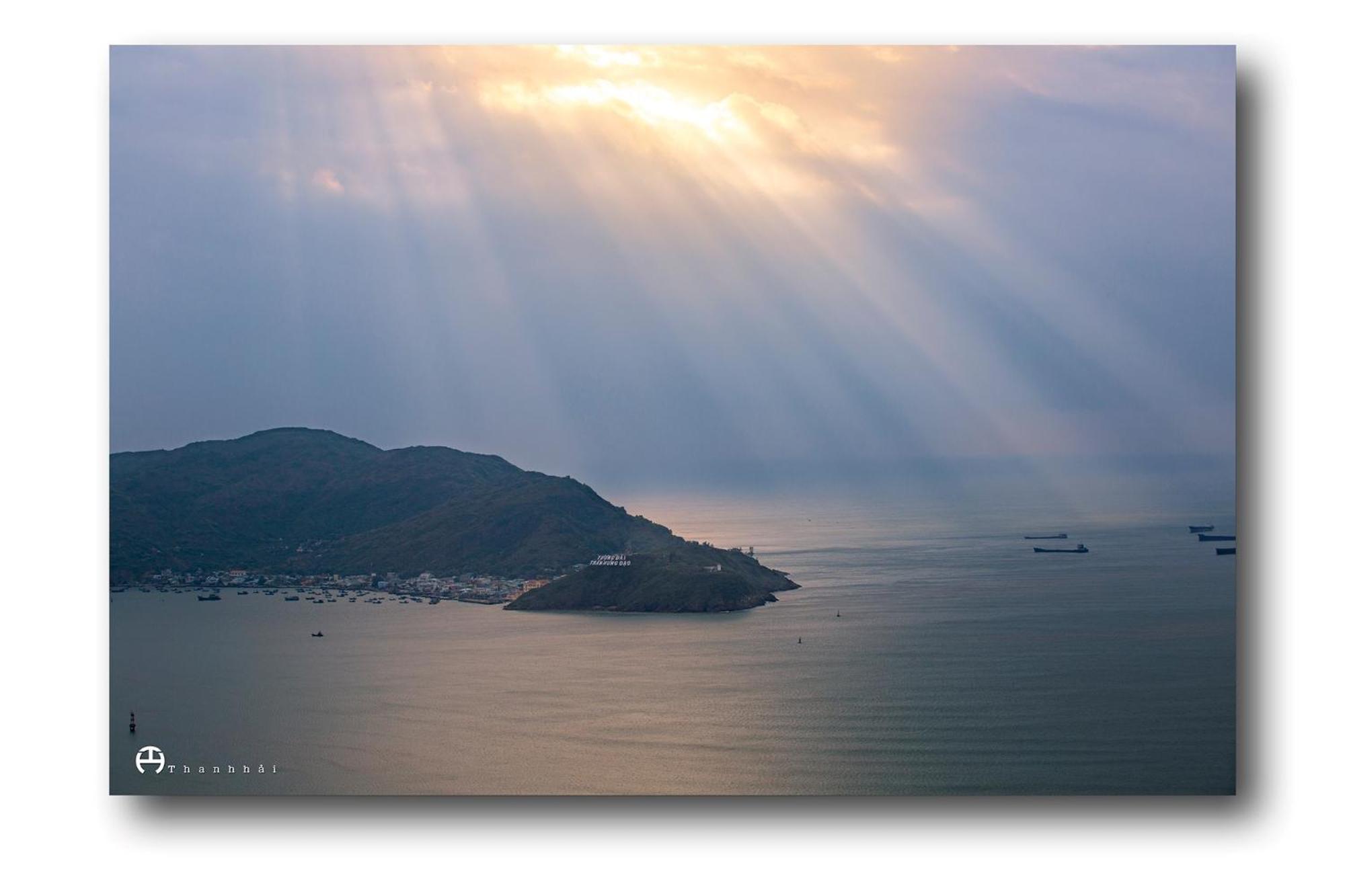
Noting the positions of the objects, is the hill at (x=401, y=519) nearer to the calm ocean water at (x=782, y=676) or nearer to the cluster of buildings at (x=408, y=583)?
the cluster of buildings at (x=408, y=583)

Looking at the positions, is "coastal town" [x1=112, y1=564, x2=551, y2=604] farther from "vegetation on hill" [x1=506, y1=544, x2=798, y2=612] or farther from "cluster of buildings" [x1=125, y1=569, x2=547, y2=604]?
"vegetation on hill" [x1=506, y1=544, x2=798, y2=612]

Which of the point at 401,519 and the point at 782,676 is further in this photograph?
the point at 401,519

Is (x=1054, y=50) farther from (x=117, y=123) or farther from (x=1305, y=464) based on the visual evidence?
(x=117, y=123)

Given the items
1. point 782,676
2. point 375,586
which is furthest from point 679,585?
point 375,586

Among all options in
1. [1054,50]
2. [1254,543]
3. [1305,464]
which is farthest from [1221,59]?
[1254,543]

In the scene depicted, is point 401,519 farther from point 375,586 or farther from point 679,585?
point 679,585

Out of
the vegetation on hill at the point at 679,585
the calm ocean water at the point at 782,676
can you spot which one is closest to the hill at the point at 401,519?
the vegetation on hill at the point at 679,585

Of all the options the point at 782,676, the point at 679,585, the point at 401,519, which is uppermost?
the point at 401,519
